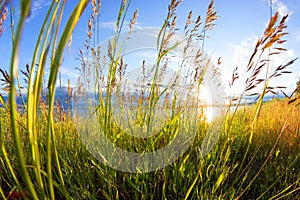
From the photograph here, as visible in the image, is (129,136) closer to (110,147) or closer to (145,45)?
(110,147)

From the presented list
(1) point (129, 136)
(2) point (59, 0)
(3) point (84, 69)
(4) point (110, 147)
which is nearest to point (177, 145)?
(1) point (129, 136)

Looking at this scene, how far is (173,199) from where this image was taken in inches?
57.7

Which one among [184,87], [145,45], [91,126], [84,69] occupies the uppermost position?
[145,45]

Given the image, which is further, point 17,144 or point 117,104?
point 117,104

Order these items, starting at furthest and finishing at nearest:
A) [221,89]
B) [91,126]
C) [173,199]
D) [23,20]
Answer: [221,89] < [91,126] < [173,199] < [23,20]

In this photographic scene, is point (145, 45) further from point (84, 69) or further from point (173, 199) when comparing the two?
point (173, 199)

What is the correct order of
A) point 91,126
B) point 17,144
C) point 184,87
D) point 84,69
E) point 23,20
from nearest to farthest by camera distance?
point 23,20, point 17,144, point 91,126, point 84,69, point 184,87

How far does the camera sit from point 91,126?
1868 millimetres

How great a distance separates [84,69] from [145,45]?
25.6 inches

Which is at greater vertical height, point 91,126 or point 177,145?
point 91,126

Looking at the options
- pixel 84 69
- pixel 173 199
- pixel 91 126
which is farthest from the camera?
→ pixel 84 69

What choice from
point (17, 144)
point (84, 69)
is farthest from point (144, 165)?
point (17, 144)

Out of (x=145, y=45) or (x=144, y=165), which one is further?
(x=145, y=45)

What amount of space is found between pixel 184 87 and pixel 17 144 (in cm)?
188
